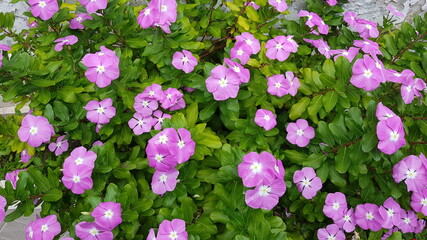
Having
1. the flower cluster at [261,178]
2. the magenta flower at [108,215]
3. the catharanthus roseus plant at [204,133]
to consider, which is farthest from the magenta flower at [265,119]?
the magenta flower at [108,215]

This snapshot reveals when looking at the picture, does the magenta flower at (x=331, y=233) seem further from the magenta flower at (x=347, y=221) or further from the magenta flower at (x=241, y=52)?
the magenta flower at (x=241, y=52)

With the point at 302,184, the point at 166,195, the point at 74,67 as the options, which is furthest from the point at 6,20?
the point at 302,184

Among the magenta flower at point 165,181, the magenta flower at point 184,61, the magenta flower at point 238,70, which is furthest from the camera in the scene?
the magenta flower at point 184,61

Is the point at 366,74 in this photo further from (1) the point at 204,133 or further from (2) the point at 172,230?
(2) the point at 172,230

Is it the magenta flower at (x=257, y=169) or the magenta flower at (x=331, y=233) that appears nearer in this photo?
the magenta flower at (x=257, y=169)

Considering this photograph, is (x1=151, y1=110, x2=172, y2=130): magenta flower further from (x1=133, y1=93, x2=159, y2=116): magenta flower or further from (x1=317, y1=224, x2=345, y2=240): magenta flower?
(x1=317, y1=224, x2=345, y2=240): magenta flower

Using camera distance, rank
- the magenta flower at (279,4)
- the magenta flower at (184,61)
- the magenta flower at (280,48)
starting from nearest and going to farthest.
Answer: the magenta flower at (184,61) < the magenta flower at (280,48) < the magenta flower at (279,4)

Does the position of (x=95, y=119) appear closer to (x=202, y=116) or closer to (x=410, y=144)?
(x=202, y=116)
